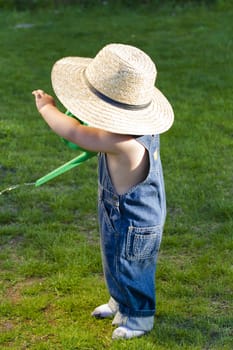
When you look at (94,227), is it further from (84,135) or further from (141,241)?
(84,135)

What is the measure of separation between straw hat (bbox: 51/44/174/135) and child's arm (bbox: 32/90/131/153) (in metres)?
0.11

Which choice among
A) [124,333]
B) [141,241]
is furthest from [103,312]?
[141,241]

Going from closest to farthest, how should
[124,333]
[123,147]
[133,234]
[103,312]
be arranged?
[123,147]
[133,234]
[124,333]
[103,312]

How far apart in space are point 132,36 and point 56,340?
6967 millimetres

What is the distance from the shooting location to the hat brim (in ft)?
9.89

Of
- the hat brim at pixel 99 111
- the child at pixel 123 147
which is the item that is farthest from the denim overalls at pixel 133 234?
the hat brim at pixel 99 111

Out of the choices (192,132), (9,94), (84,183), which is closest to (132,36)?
(9,94)

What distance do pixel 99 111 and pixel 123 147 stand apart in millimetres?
204

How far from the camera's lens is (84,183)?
5355 millimetres

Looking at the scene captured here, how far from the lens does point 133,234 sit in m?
3.30

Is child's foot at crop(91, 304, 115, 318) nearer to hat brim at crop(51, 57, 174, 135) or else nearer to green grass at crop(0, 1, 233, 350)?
green grass at crop(0, 1, 233, 350)

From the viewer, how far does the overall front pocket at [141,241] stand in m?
3.30

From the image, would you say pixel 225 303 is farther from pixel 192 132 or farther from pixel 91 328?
pixel 192 132

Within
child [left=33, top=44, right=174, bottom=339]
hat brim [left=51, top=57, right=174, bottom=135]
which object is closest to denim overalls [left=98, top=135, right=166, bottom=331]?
child [left=33, top=44, right=174, bottom=339]
